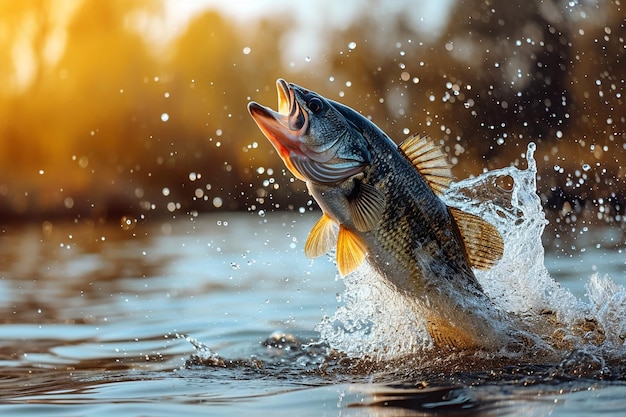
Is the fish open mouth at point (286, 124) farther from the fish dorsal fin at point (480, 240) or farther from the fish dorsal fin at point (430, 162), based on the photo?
the fish dorsal fin at point (480, 240)

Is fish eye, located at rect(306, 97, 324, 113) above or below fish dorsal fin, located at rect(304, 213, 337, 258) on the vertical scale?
above

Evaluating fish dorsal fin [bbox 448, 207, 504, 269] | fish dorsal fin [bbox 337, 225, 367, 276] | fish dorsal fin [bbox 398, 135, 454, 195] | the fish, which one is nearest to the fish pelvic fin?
the fish

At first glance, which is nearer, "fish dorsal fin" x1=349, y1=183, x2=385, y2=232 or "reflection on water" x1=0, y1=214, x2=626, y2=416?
"reflection on water" x1=0, y1=214, x2=626, y2=416

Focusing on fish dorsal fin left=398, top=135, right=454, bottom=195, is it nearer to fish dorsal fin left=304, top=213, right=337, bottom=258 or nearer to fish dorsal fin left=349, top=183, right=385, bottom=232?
fish dorsal fin left=349, top=183, right=385, bottom=232

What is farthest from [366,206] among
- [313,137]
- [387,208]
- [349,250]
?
[313,137]

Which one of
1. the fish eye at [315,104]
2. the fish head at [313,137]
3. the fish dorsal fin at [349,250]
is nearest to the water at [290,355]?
the fish dorsal fin at [349,250]

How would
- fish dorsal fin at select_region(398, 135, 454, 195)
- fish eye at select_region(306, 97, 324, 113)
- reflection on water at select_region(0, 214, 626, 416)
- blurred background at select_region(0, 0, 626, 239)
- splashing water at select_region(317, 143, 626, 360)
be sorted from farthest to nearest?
1. blurred background at select_region(0, 0, 626, 239)
2. splashing water at select_region(317, 143, 626, 360)
3. fish dorsal fin at select_region(398, 135, 454, 195)
4. fish eye at select_region(306, 97, 324, 113)
5. reflection on water at select_region(0, 214, 626, 416)

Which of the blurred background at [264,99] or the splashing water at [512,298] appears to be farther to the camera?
the blurred background at [264,99]
